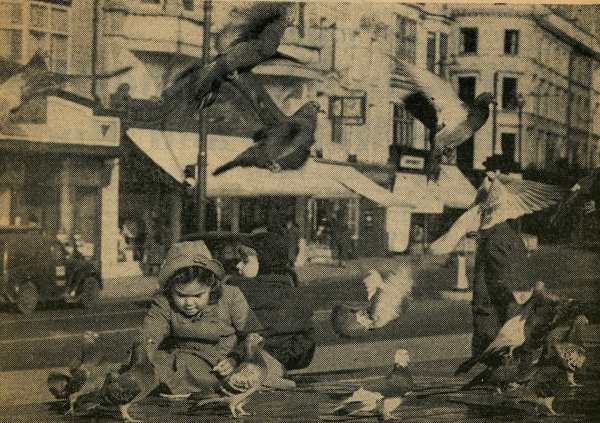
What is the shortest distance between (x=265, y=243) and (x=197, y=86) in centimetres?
106

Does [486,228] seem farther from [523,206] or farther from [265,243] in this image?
[265,243]

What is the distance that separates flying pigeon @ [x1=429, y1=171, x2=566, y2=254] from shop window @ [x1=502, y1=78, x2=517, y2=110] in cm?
44

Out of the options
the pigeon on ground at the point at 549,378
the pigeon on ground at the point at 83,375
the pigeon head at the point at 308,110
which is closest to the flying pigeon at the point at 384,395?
the pigeon on ground at the point at 549,378

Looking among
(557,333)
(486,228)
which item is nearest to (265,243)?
(486,228)

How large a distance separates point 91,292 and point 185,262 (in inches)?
25.9

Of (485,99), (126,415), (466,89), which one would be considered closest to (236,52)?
(466,89)

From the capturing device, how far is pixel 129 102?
20.5 ft

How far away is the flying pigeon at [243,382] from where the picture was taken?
6020 mm

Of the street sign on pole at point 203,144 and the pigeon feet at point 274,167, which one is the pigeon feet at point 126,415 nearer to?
the street sign on pole at point 203,144

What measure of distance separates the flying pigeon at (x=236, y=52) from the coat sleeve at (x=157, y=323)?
1.23 metres

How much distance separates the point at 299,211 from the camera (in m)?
6.44

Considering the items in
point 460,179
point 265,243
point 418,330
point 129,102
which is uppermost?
point 129,102

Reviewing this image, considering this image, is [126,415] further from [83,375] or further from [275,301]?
[275,301]

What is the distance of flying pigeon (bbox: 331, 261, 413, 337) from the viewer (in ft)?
21.1
